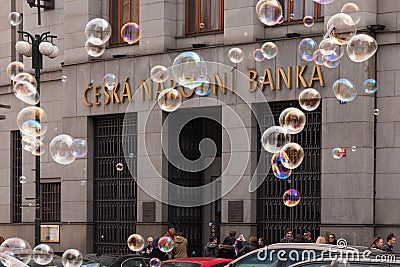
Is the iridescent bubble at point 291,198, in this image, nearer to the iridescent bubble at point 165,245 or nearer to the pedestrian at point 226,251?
the pedestrian at point 226,251

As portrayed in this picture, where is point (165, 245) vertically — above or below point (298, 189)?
below

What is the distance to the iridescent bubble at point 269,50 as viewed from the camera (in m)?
23.0

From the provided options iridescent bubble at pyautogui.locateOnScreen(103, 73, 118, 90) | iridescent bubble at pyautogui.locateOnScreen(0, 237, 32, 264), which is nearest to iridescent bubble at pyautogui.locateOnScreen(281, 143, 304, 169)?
iridescent bubble at pyautogui.locateOnScreen(0, 237, 32, 264)

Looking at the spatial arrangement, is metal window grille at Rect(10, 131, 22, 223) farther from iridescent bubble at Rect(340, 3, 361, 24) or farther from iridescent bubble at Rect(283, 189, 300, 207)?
iridescent bubble at Rect(340, 3, 361, 24)

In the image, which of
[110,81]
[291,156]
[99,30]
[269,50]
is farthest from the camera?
[110,81]

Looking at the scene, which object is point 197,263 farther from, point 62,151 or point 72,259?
point 62,151

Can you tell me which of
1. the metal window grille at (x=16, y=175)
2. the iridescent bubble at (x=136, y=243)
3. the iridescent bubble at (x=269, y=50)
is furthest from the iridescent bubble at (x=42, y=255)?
the metal window grille at (x=16, y=175)

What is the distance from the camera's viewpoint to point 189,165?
27922mm

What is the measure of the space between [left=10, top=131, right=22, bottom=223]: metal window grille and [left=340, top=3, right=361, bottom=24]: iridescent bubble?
14217 mm

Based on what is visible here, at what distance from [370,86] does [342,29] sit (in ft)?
11.2

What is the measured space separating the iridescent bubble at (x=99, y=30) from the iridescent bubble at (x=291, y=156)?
4.78m

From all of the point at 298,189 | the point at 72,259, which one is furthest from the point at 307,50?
the point at 72,259

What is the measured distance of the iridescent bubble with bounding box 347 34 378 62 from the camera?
61.9 ft

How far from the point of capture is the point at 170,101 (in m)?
23.4
